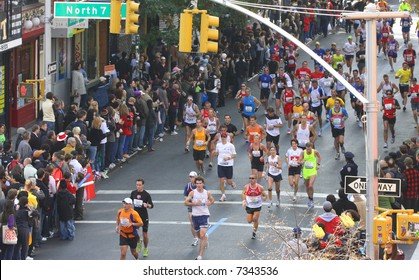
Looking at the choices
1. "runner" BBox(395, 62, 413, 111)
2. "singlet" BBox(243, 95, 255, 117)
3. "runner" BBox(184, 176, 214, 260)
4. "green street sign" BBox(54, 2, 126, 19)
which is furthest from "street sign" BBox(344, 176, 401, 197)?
"runner" BBox(395, 62, 413, 111)

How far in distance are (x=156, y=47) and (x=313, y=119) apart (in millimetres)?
12539

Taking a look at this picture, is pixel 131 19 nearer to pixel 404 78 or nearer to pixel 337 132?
pixel 337 132

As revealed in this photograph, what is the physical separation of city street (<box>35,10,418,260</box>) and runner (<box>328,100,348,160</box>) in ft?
1.56

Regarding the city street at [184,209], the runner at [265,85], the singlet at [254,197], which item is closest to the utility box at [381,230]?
the city street at [184,209]

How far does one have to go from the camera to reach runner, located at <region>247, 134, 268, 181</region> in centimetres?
3044

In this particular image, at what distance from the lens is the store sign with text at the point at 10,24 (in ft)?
111

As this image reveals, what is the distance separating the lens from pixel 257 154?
3055cm

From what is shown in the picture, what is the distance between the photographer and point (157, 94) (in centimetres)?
3622

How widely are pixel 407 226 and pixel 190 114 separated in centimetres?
1511

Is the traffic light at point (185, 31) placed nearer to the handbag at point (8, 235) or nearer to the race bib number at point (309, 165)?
the handbag at point (8, 235)

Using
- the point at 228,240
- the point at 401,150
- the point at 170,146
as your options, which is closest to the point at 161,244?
the point at 228,240

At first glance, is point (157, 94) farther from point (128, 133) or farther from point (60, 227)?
point (60, 227)

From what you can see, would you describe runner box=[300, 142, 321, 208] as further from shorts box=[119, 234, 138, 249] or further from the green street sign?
shorts box=[119, 234, 138, 249]

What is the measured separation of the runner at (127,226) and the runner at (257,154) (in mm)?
6560
